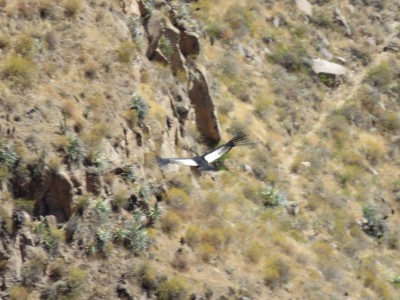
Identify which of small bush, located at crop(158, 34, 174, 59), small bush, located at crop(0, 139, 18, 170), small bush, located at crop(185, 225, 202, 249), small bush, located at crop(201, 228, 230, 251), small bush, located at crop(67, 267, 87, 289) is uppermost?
small bush, located at crop(0, 139, 18, 170)

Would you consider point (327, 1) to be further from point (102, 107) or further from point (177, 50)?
point (102, 107)

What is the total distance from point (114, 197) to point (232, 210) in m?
5.23

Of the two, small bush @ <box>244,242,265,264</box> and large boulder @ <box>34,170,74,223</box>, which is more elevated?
large boulder @ <box>34,170,74,223</box>

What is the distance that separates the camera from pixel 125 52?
71.3ft

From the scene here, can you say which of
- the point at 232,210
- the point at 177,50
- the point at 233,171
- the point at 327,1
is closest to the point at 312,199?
the point at 233,171

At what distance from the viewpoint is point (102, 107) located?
65.7 ft

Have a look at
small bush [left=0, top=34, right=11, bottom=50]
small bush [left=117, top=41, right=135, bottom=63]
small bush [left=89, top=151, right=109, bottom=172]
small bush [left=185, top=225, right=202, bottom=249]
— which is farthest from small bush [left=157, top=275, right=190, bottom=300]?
small bush [left=0, top=34, right=11, bottom=50]

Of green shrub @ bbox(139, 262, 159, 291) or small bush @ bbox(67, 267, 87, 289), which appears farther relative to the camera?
green shrub @ bbox(139, 262, 159, 291)

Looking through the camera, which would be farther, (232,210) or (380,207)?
(380,207)

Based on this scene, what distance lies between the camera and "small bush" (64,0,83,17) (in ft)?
69.4

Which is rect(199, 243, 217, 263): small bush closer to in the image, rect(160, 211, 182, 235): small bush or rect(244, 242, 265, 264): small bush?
rect(160, 211, 182, 235): small bush

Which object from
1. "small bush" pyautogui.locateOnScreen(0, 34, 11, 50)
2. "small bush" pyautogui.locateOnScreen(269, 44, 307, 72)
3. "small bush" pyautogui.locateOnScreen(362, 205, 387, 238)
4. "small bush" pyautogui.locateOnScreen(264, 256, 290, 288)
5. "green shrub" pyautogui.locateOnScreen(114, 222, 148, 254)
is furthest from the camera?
"small bush" pyautogui.locateOnScreen(269, 44, 307, 72)

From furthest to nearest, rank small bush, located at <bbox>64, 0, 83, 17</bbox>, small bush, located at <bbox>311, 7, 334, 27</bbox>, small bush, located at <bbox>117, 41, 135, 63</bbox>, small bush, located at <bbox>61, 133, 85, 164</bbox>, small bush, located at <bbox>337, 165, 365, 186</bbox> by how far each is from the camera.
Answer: small bush, located at <bbox>311, 7, 334, 27</bbox>, small bush, located at <bbox>337, 165, 365, 186</bbox>, small bush, located at <bbox>117, 41, 135, 63</bbox>, small bush, located at <bbox>64, 0, 83, 17</bbox>, small bush, located at <bbox>61, 133, 85, 164</bbox>

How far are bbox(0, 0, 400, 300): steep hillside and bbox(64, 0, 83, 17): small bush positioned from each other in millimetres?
44
